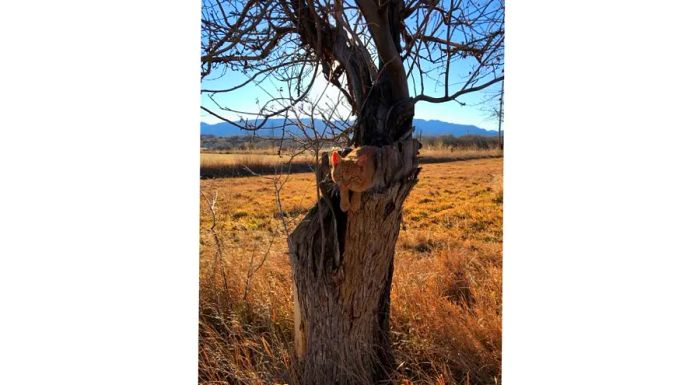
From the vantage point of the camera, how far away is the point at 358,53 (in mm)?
1660

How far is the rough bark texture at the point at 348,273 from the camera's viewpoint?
150 centimetres

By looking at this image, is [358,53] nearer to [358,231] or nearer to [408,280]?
[358,231]

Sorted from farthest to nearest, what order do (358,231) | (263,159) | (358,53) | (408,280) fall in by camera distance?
(408,280) → (263,159) → (358,53) → (358,231)

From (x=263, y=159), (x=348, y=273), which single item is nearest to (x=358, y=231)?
(x=348, y=273)

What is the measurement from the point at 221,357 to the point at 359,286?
0.82 meters

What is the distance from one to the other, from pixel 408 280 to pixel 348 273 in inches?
32.7

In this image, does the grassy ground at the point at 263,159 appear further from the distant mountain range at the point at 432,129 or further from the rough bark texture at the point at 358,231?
the rough bark texture at the point at 358,231

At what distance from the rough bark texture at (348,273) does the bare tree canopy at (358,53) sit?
213 millimetres

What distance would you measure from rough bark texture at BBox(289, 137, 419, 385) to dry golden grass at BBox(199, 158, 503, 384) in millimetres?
181

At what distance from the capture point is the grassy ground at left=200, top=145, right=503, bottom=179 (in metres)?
1.88

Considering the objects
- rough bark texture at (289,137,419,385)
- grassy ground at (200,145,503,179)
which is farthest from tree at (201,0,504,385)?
grassy ground at (200,145,503,179)

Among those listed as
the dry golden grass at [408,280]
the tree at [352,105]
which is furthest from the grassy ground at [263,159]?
the tree at [352,105]

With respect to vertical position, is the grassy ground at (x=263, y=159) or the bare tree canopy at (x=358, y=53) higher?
the bare tree canopy at (x=358, y=53)
